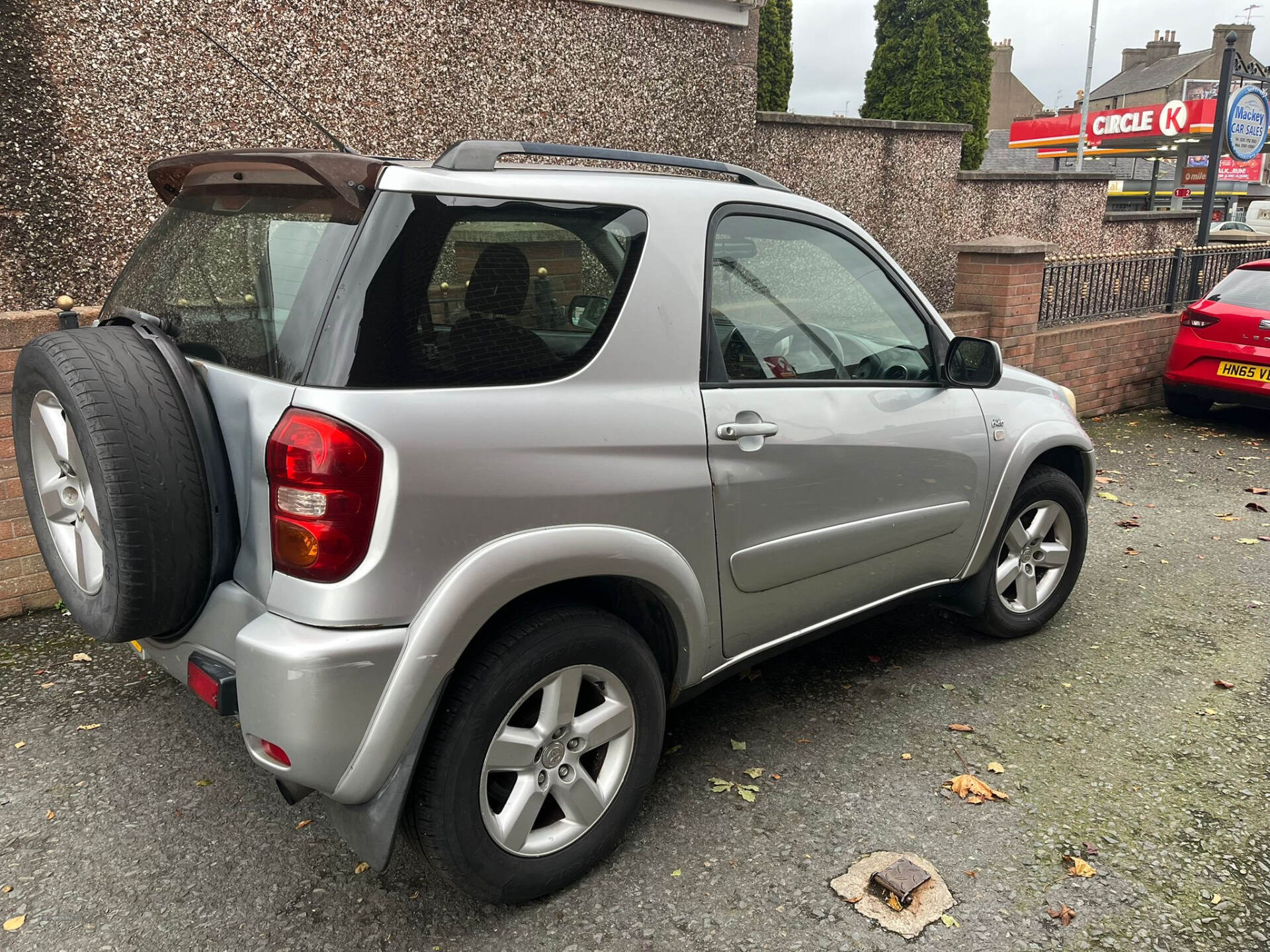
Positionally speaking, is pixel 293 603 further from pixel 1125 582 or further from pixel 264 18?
pixel 264 18

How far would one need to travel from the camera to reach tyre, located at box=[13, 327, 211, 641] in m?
2.09

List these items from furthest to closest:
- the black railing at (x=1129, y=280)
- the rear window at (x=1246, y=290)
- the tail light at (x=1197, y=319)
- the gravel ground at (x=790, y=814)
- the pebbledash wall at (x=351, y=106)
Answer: the black railing at (x=1129, y=280)
the tail light at (x=1197, y=319)
the rear window at (x=1246, y=290)
the pebbledash wall at (x=351, y=106)
the gravel ground at (x=790, y=814)

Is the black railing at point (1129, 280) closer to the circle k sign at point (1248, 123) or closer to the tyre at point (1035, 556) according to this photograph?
the circle k sign at point (1248, 123)

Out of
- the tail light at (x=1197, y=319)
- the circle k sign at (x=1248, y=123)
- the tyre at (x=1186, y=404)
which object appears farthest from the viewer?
the circle k sign at (x=1248, y=123)

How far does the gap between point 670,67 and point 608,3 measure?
28.9 inches

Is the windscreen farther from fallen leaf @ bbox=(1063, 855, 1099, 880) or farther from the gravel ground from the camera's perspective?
fallen leaf @ bbox=(1063, 855, 1099, 880)

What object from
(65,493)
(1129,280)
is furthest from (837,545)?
(1129,280)

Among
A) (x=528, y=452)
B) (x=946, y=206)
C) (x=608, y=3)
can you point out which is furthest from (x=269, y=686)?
(x=946, y=206)

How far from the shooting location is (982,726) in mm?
3430

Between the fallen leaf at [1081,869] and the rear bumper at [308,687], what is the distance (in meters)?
1.96

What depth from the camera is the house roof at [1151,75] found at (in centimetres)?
5559

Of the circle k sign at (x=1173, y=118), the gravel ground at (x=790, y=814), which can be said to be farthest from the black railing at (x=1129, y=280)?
the circle k sign at (x=1173, y=118)

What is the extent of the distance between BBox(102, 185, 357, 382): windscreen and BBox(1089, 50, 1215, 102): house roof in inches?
2569

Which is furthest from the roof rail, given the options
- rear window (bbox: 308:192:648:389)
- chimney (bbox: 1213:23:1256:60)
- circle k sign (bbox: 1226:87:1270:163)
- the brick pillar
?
chimney (bbox: 1213:23:1256:60)
